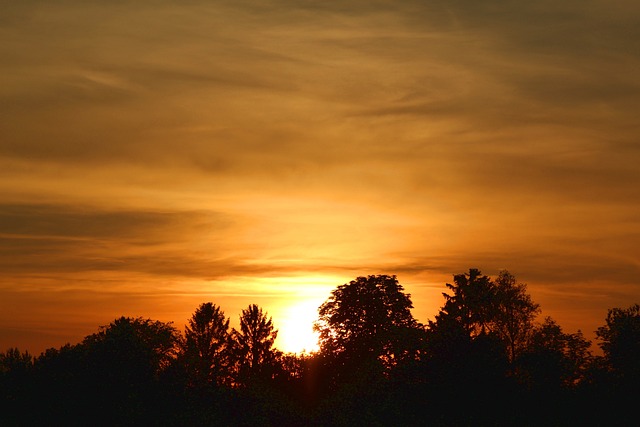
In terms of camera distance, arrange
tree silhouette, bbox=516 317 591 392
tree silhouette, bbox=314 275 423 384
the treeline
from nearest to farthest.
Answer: the treeline, tree silhouette, bbox=516 317 591 392, tree silhouette, bbox=314 275 423 384

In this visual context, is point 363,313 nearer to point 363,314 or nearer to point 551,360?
point 363,314

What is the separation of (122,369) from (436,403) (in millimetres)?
27502

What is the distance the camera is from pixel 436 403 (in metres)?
77.0

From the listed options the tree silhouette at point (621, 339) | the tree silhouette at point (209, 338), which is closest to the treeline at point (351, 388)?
the tree silhouette at point (621, 339)

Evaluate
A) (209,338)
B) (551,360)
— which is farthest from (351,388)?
(209,338)

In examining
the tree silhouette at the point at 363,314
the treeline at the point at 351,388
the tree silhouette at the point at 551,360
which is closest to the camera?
the treeline at the point at 351,388

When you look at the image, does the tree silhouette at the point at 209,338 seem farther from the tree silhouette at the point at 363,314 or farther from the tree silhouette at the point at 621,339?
the tree silhouette at the point at 621,339

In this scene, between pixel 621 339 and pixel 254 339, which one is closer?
pixel 621 339

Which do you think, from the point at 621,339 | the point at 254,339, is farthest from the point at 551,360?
the point at 254,339

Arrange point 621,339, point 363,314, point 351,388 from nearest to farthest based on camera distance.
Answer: point 351,388 → point 621,339 → point 363,314

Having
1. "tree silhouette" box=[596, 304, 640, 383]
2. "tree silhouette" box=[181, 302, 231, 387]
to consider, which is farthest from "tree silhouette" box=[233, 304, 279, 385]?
"tree silhouette" box=[596, 304, 640, 383]

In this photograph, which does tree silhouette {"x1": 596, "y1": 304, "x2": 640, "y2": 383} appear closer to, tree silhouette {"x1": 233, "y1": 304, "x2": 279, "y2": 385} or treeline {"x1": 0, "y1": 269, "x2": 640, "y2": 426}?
treeline {"x1": 0, "y1": 269, "x2": 640, "y2": 426}

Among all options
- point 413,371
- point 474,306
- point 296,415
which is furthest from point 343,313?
point 413,371

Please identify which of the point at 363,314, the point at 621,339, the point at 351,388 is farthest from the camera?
the point at 363,314
